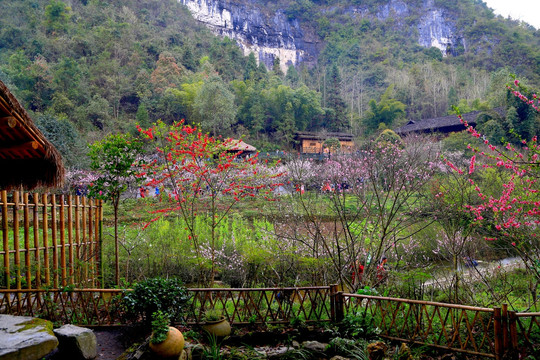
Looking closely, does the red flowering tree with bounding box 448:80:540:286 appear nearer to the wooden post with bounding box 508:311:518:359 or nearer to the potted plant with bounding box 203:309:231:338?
the wooden post with bounding box 508:311:518:359

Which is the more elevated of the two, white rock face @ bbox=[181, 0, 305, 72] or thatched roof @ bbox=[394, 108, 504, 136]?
white rock face @ bbox=[181, 0, 305, 72]

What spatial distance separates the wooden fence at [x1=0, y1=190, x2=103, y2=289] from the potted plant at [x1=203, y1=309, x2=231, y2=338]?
90.6 inches

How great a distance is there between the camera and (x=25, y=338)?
334 cm

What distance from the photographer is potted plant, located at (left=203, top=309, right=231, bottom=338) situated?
4246mm

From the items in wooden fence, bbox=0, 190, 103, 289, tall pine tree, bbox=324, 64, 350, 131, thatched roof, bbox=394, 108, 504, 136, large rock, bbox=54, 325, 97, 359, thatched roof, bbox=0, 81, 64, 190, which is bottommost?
large rock, bbox=54, 325, 97, 359

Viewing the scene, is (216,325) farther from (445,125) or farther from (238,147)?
(445,125)

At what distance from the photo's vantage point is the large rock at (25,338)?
3.15 meters

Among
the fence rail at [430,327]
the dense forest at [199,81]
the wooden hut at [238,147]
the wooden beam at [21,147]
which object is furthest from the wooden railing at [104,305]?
the dense forest at [199,81]

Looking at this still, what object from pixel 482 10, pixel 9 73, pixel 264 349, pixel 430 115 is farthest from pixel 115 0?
pixel 482 10

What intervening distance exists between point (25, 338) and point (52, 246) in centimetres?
197

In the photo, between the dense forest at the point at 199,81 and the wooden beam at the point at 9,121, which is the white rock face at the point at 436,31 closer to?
the dense forest at the point at 199,81

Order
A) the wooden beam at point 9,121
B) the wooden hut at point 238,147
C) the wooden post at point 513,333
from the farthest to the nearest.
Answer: the wooden hut at point 238,147 → the wooden beam at point 9,121 → the wooden post at point 513,333

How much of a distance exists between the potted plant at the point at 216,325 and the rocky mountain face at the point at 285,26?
71081 mm

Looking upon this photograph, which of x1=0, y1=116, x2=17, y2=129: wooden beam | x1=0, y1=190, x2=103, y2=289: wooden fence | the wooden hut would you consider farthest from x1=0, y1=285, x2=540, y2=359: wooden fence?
the wooden hut
